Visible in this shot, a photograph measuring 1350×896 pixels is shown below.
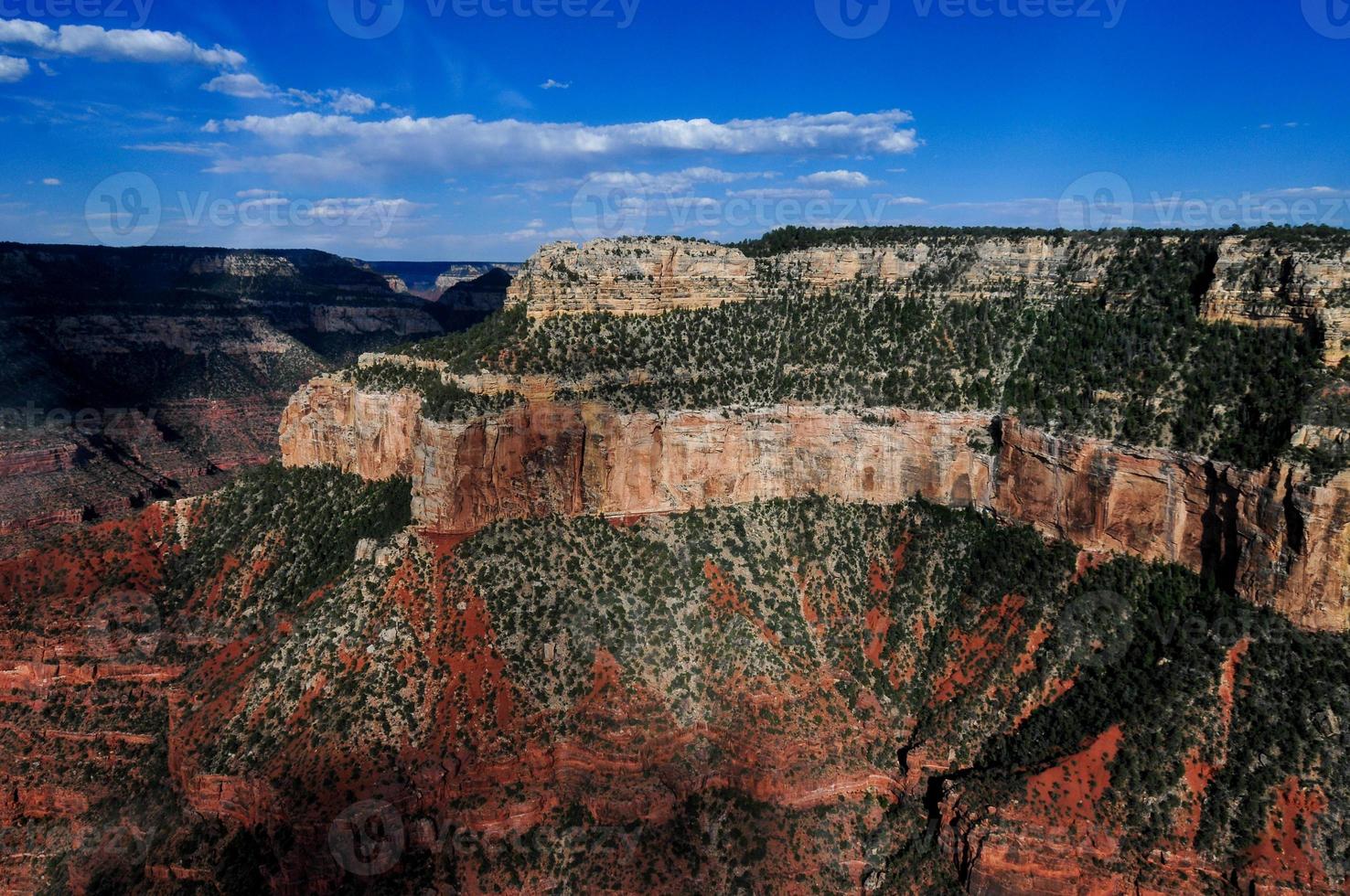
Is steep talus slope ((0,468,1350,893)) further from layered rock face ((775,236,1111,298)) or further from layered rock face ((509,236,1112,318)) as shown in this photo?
layered rock face ((775,236,1111,298))

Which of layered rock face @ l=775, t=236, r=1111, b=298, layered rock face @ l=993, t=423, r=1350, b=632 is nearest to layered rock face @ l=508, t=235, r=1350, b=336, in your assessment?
layered rock face @ l=775, t=236, r=1111, b=298

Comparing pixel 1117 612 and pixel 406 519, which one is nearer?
pixel 1117 612

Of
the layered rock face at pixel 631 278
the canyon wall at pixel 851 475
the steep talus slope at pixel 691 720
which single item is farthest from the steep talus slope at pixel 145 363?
the layered rock face at pixel 631 278

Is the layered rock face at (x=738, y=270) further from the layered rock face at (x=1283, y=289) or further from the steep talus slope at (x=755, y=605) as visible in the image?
the layered rock face at (x=1283, y=289)

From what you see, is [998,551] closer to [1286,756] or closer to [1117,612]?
[1117,612]

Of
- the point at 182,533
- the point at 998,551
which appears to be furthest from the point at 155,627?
the point at 998,551

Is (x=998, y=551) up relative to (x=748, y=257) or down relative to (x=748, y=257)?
down
